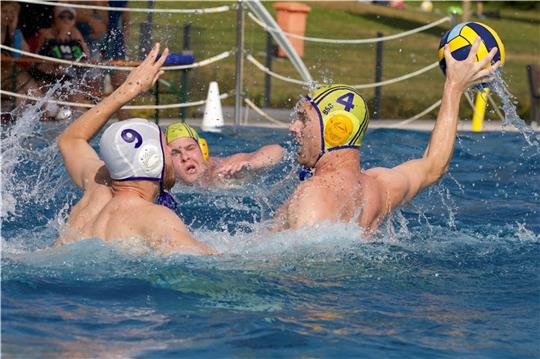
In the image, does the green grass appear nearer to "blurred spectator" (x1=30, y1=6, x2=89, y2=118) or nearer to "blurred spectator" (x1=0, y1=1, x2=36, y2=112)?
"blurred spectator" (x1=30, y1=6, x2=89, y2=118)

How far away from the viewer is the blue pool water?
12.4 ft

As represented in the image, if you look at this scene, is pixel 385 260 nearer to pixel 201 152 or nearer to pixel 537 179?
pixel 201 152

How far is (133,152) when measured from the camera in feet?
13.9

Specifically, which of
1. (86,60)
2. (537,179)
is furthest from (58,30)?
(537,179)

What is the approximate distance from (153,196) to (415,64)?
38.7ft

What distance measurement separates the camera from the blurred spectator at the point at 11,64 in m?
10.5

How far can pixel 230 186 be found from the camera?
299 inches

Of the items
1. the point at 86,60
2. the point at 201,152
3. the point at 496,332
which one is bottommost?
the point at 496,332

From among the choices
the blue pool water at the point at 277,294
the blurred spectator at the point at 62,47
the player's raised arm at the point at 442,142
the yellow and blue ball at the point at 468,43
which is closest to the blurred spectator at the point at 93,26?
the blurred spectator at the point at 62,47

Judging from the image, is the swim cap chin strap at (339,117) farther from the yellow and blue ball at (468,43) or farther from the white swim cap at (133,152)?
the white swim cap at (133,152)

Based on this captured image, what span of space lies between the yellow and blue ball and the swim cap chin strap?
628 millimetres

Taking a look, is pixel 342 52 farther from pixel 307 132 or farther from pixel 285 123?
pixel 307 132

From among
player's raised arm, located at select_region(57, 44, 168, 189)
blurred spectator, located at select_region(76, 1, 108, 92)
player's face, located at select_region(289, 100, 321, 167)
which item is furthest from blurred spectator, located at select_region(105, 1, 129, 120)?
player's face, located at select_region(289, 100, 321, 167)

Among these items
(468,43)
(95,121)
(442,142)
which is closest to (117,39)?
(95,121)
